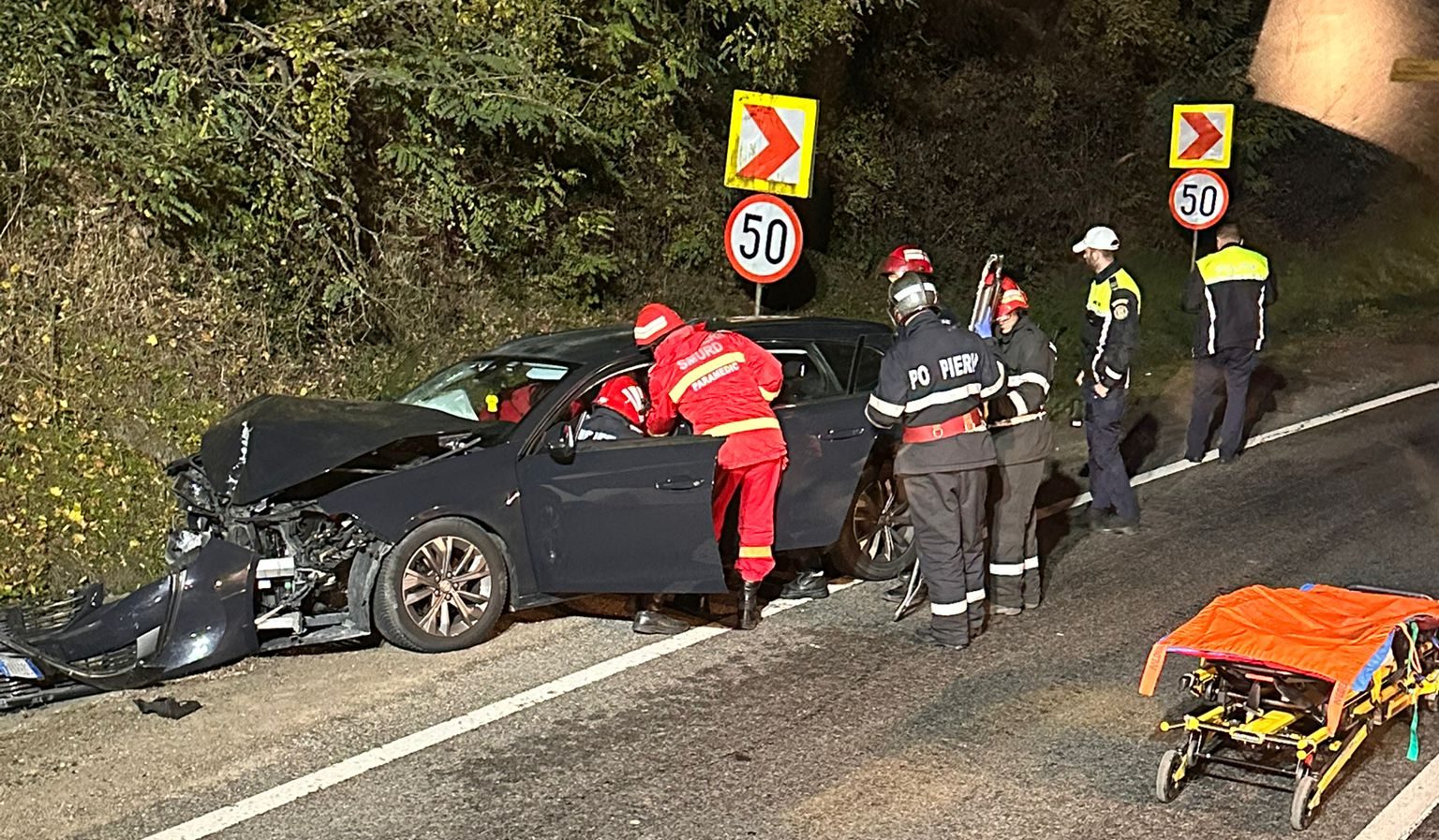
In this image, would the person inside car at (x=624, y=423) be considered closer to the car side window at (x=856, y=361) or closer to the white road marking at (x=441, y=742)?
the white road marking at (x=441, y=742)

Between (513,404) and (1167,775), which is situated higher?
(513,404)

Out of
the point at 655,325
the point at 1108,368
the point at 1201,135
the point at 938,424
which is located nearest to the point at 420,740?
the point at 655,325

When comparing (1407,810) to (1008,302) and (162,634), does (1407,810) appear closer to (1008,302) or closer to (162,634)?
(1008,302)

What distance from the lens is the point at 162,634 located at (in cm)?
671

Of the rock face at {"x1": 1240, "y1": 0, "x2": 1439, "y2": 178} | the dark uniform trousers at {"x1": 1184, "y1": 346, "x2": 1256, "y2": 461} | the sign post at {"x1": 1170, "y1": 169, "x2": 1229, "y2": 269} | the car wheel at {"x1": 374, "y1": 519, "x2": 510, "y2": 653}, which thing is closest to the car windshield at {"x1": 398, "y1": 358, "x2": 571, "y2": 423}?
the car wheel at {"x1": 374, "y1": 519, "x2": 510, "y2": 653}

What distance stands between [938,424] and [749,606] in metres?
1.26

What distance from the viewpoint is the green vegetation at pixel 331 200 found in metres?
10.1

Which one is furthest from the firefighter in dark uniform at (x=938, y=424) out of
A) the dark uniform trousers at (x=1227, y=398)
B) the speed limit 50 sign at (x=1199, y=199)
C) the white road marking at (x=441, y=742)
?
the speed limit 50 sign at (x=1199, y=199)

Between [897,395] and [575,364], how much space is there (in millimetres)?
1602

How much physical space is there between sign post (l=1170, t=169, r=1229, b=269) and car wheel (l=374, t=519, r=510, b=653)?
10.8m

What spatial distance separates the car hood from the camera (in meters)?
6.98

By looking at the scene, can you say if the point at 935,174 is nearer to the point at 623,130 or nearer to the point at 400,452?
the point at 623,130

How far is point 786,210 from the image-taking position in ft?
38.0

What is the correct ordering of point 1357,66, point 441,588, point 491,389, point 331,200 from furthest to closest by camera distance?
point 1357,66 < point 331,200 < point 491,389 < point 441,588
